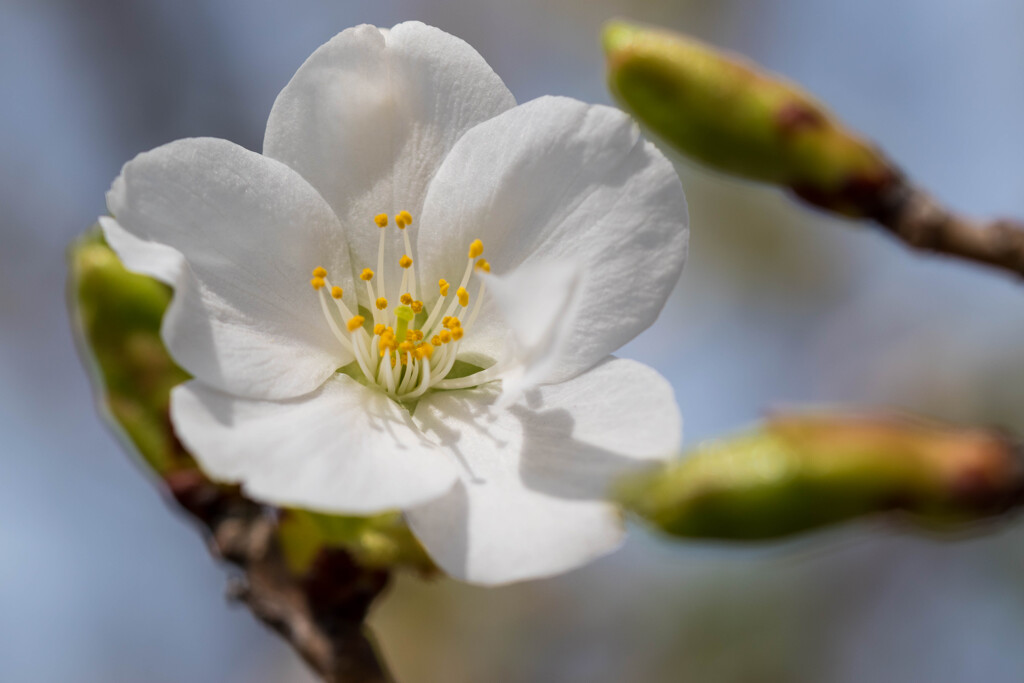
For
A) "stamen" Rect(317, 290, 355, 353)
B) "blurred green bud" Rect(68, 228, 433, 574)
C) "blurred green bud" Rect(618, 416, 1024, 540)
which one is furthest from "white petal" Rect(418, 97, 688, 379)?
"blurred green bud" Rect(618, 416, 1024, 540)

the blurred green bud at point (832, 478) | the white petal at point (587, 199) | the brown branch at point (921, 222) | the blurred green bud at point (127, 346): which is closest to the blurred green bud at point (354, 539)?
the blurred green bud at point (127, 346)

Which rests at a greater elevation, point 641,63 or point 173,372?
point 641,63

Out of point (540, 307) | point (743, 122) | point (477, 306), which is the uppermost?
point (743, 122)

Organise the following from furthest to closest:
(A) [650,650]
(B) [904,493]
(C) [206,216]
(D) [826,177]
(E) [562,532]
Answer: (A) [650,650]
(C) [206,216]
(E) [562,532]
(D) [826,177]
(B) [904,493]

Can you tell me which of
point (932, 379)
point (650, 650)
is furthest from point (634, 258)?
point (932, 379)

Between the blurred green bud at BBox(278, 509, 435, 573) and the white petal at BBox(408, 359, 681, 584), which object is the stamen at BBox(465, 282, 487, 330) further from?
the blurred green bud at BBox(278, 509, 435, 573)

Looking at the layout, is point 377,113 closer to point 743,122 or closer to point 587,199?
point 587,199

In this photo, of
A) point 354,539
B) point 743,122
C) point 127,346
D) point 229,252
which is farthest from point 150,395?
point 743,122

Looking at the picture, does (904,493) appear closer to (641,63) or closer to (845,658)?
(641,63)
